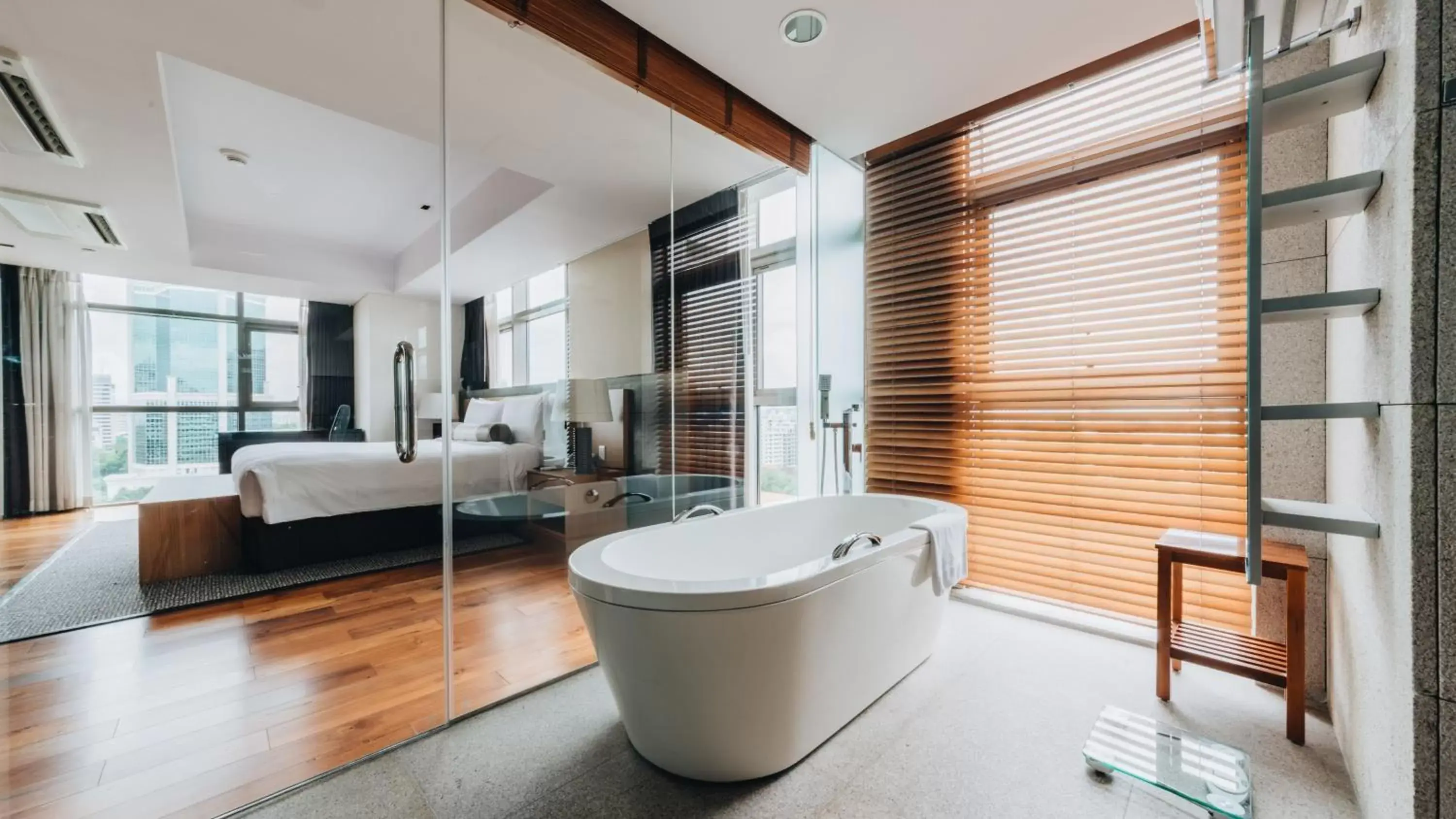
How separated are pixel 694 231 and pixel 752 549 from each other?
→ 1.65m

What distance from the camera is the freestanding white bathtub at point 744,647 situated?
4.59ft

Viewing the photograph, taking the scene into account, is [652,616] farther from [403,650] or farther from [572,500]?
[403,650]

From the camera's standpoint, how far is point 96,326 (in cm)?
168

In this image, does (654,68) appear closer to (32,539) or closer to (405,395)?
(405,395)

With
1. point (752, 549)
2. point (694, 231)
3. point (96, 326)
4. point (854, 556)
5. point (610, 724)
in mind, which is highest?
point (694, 231)

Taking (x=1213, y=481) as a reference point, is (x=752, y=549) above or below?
below

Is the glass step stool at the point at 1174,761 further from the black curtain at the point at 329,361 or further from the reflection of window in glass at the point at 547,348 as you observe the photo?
the black curtain at the point at 329,361

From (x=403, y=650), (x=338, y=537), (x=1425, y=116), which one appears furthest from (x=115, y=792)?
(x=1425, y=116)

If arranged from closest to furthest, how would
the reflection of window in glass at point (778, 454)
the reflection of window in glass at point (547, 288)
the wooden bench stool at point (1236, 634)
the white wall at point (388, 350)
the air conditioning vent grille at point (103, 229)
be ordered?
1. the air conditioning vent grille at point (103, 229)
2. the wooden bench stool at point (1236, 634)
3. the white wall at point (388, 350)
4. the reflection of window in glass at point (547, 288)
5. the reflection of window in glass at point (778, 454)

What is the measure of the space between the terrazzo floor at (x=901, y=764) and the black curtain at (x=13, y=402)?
3.46 feet

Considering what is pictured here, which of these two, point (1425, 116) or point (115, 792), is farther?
point (115, 792)

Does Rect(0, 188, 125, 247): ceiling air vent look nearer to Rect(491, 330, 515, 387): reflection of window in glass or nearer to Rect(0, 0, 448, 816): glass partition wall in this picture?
Rect(0, 0, 448, 816): glass partition wall

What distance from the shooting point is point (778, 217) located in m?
3.28

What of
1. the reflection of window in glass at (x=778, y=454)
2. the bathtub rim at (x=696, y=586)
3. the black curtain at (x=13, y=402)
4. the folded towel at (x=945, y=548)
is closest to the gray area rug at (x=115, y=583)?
the black curtain at (x=13, y=402)
